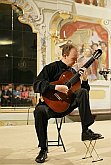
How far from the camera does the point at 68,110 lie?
3176 millimetres

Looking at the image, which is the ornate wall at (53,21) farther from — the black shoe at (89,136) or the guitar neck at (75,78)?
the black shoe at (89,136)

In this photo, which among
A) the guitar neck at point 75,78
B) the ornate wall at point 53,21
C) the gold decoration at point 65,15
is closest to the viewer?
the guitar neck at point 75,78

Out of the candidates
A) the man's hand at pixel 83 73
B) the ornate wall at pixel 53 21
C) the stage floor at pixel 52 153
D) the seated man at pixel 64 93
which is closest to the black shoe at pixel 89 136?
the seated man at pixel 64 93

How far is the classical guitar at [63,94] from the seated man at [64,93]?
40 mm

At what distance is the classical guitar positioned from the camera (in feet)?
10.1

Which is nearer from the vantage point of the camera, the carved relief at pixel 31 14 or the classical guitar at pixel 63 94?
the classical guitar at pixel 63 94

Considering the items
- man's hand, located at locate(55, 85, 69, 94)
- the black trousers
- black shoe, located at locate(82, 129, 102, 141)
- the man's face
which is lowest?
black shoe, located at locate(82, 129, 102, 141)

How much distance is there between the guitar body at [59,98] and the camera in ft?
10.1

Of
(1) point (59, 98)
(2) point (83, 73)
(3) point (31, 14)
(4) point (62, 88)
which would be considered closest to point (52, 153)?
(1) point (59, 98)

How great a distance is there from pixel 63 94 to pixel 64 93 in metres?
0.02

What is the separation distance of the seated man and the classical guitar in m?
0.04

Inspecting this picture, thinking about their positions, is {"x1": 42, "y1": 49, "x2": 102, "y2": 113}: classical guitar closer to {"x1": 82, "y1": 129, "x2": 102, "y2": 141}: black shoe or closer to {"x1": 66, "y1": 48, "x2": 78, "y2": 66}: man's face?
{"x1": 66, "y1": 48, "x2": 78, "y2": 66}: man's face

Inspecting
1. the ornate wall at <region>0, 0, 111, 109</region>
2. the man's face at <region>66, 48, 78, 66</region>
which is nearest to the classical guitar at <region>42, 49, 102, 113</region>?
the man's face at <region>66, 48, 78, 66</region>

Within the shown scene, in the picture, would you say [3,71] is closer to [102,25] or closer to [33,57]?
[33,57]
